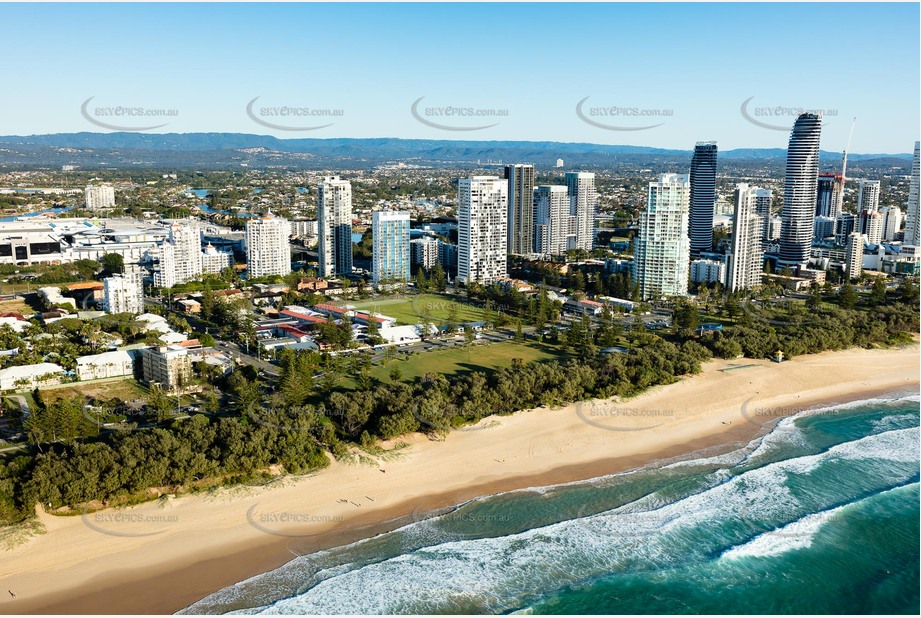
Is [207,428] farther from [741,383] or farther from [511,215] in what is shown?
[511,215]

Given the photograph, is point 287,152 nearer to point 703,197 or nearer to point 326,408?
point 703,197

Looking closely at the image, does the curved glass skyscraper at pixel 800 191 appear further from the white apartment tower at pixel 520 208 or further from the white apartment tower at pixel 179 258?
the white apartment tower at pixel 179 258

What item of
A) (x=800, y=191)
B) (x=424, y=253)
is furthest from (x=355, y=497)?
(x=800, y=191)

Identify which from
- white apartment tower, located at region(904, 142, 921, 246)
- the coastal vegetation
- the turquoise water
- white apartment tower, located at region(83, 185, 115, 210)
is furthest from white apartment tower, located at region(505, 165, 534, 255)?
white apartment tower, located at region(83, 185, 115, 210)

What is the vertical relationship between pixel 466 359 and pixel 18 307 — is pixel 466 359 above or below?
below

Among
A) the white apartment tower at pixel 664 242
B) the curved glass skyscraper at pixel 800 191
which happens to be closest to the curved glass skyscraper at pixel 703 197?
the curved glass skyscraper at pixel 800 191

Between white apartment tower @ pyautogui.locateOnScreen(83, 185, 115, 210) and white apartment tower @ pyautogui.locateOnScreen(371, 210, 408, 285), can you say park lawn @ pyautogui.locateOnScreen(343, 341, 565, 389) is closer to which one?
white apartment tower @ pyautogui.locateOnScreen(371, 210, 408, 285)
